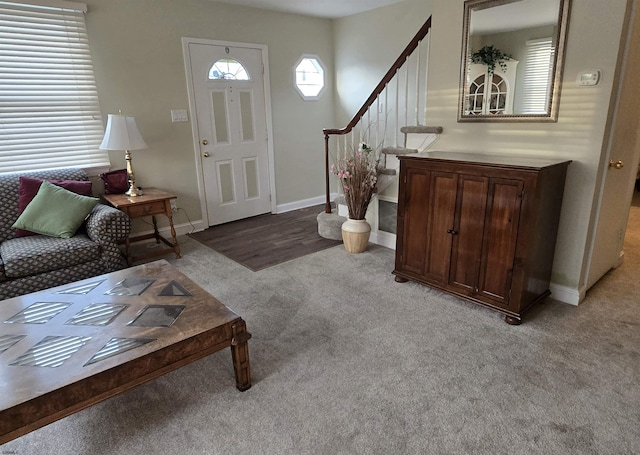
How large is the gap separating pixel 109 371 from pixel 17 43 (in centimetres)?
314

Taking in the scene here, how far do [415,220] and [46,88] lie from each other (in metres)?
3.29

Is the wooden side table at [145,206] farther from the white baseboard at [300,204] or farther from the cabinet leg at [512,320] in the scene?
the cabinet leg at [512,320]

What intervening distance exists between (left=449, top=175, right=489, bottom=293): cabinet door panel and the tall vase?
109 cm

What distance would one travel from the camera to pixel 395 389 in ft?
6.40

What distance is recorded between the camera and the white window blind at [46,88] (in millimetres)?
3273

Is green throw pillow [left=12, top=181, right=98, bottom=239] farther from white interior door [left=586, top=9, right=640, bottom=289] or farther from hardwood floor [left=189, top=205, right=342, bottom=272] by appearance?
white interior door [left=586, top=9, right=640, bottom=289]

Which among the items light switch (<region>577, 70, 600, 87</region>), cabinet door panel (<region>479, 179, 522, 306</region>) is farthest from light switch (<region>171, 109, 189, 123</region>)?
light switch (<region>577, 70, 600, 87</region>)

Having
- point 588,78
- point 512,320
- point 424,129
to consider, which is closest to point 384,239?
point 424,129

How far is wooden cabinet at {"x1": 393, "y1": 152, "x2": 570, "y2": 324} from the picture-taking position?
237 centimetres

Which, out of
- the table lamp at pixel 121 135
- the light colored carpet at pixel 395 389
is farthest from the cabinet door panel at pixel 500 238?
the table lamp at pixel 121 135

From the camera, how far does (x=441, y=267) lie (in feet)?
9.30

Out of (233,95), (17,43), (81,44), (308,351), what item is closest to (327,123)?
(233,95)

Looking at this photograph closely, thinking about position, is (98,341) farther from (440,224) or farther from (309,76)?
(309,76)

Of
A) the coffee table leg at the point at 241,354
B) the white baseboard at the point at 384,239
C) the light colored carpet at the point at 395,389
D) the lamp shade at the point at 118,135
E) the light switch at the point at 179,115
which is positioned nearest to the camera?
the light colored carpet at the point at 395,389
